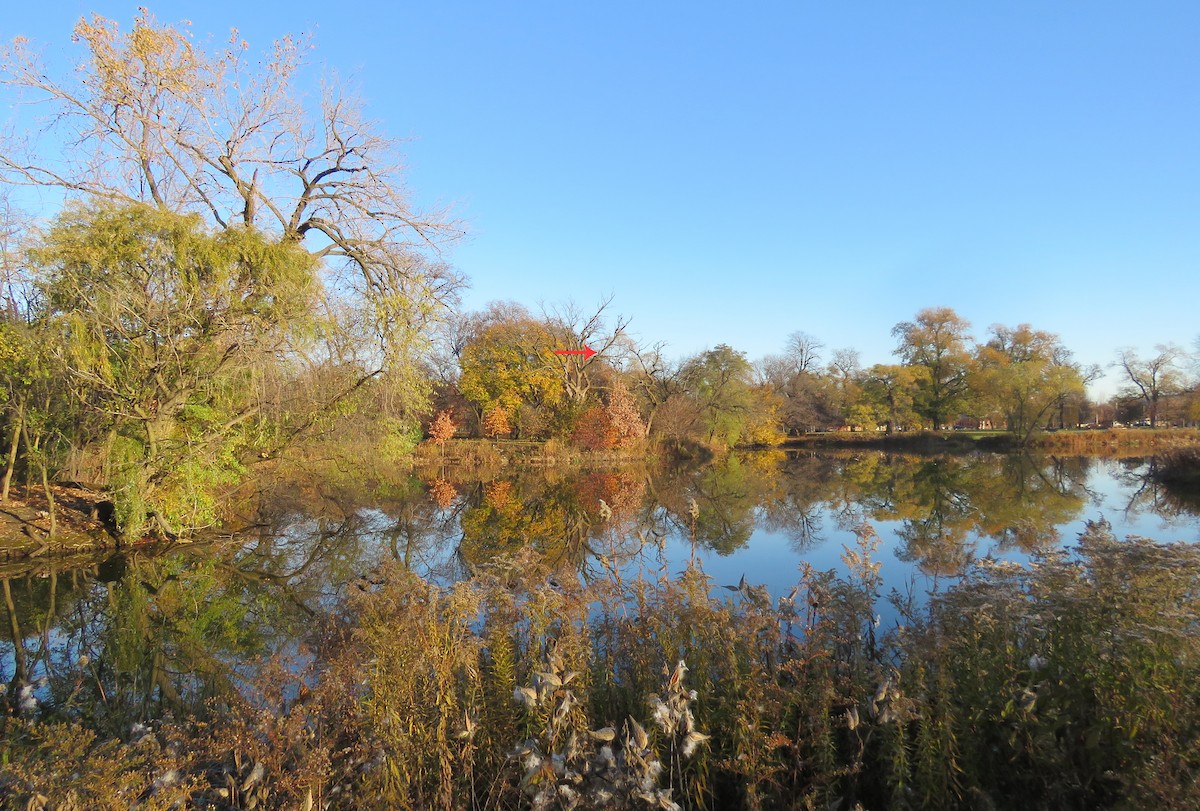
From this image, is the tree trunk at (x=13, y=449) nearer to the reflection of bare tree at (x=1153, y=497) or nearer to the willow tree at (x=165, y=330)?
the willow tree at (x=165, y=330)

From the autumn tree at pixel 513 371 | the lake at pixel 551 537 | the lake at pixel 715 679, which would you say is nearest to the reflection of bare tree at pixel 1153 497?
the lake at pixel 551 537

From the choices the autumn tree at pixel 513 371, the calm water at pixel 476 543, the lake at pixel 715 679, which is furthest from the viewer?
the autumn tree at pixel 513 371

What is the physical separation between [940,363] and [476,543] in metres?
48.8

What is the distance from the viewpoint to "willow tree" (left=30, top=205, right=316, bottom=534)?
9906 mm

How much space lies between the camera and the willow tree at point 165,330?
→ 9.91 meters

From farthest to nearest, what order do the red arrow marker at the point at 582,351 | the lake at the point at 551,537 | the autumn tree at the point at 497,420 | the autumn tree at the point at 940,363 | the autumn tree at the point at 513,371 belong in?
the autumn tree at the point at 940,363 < the autumn tree at the point at 497,420 < the autumn tree at the point at 513,371 < the red arrow marker at the point at 582,351 < the lake at the point at 551,537

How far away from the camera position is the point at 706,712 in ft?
10.9

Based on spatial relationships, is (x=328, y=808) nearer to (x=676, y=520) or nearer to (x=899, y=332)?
(x=676, y=520)

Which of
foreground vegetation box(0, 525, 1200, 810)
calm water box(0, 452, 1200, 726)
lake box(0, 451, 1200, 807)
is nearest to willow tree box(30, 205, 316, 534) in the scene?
calm water box(0, 452, 1200, 726)

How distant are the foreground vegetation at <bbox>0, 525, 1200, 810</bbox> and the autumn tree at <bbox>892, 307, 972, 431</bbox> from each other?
5375cm

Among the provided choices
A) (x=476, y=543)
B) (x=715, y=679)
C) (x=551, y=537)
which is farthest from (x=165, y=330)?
(x=715, y=679)

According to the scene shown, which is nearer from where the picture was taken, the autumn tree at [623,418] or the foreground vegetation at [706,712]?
the foreground vegetation at [706,712]

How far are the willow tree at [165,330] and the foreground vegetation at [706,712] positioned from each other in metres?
7.85

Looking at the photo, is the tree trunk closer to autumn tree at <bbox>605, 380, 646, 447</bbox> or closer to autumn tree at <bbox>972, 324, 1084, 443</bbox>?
autumn tree at <bbox>605, 380, 646, 447</bbox>
